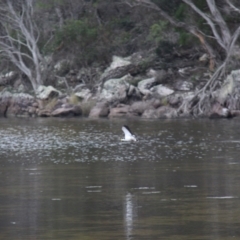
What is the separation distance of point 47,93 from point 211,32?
10355 mm

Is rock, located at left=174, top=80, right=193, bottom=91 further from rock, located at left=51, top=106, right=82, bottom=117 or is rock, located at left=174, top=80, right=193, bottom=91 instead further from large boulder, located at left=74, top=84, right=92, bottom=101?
large boulder, located at left=74, top=84, right=92, bottom=101

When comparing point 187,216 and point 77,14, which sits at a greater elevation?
point 77,14

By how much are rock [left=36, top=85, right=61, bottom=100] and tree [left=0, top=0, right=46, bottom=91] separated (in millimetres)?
1427

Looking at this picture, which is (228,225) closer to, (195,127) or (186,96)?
(195,127)

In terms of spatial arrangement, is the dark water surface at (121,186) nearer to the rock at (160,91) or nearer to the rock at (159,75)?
the rock at (160,91)

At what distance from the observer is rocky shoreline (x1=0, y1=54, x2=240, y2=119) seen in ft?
125

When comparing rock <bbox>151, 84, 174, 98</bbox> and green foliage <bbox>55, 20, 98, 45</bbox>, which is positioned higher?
green foliage <bbox>55, 20, 98, 45</bbox>

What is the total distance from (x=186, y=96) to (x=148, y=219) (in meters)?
29.1

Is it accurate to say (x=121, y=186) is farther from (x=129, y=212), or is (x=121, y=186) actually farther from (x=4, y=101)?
(x=4, y=101)

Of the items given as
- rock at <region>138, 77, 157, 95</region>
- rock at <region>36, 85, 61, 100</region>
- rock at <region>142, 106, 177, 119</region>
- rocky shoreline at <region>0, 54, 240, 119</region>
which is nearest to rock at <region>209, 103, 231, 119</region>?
rocky shoreline at <region>0, 54, 240, 119</region>

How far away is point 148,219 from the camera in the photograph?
1156 centimetres

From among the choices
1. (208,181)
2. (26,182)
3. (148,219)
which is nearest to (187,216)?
(148,219)

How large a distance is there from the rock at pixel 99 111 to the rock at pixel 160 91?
2528 millimetres

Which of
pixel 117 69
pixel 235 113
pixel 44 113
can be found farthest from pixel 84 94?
pixel 235 113
